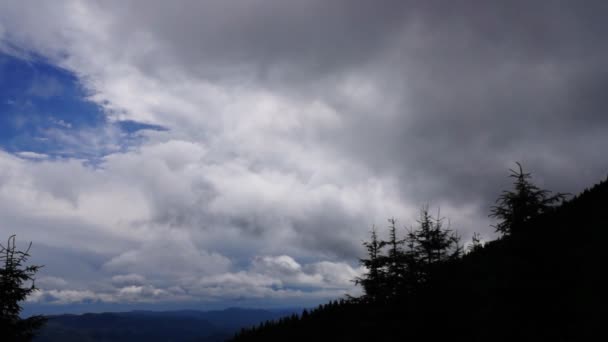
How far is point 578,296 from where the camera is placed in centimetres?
1266

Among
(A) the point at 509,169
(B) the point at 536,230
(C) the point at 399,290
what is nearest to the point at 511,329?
(B) the point at 536,230

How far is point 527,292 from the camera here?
14.6 m

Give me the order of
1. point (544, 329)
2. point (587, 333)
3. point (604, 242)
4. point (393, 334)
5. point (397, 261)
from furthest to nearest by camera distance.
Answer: point (397, 261) < point (393, 334) < point (604, 242) < point (544, 329) < point (587, 333)

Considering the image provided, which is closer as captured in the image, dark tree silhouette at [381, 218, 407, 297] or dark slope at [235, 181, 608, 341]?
dark slope at [235, 181, 608, 341]

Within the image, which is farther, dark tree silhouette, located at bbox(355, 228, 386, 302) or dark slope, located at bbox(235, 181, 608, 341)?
dark tree silhouette, located at bbox(355, 228, 386, 302)

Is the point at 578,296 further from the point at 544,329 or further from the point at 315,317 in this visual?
the point at 315,317

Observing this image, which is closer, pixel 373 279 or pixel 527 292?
pixel 527 292

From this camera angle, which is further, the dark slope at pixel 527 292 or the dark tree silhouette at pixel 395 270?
the dark tree silhouette at pixel 395 270

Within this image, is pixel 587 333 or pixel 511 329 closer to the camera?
pixel 587 333

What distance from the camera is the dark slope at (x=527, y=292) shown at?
1235 cm

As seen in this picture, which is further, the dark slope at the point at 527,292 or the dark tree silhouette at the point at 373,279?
the dark tree silhouette at the point at 373,279

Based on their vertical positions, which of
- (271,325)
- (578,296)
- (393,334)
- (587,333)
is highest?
(578,296)

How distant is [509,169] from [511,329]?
21.4 meters

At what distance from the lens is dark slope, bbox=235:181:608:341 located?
486 inches
